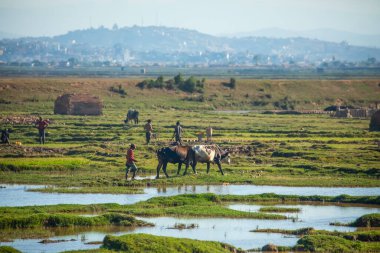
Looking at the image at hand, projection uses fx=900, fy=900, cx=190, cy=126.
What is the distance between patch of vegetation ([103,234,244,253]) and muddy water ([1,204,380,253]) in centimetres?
116

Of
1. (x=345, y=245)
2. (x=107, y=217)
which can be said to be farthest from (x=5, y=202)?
(x=345, y=245)

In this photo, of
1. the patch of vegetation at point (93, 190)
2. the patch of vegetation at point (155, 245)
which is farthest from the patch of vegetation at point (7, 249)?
the patch of vegetation at point (93, 190)

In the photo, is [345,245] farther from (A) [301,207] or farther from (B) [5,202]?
(B) [5,202]

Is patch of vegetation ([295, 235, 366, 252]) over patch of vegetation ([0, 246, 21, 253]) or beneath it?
beneath

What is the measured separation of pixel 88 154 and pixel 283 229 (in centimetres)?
1846

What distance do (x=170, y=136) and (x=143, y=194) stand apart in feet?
61.9

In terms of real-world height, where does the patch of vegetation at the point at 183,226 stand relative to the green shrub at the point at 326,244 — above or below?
below

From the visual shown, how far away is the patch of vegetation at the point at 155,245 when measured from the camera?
72.1 feet

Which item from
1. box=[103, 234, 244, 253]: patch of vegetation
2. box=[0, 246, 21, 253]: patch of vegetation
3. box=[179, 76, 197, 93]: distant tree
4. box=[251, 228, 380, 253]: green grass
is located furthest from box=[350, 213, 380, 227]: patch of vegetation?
box=[179, 76, 197, 93]: distant tree

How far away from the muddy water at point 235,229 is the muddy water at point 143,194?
3240 mm

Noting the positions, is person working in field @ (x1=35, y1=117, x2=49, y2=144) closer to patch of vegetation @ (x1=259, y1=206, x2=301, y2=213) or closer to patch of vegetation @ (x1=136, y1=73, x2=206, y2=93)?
patch of vegetation @ (x1=259, y1=206, x2=301, y2=213)

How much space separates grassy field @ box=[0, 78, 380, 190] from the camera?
36562 millimetres

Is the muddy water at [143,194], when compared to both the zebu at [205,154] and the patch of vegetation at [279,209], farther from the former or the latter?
the patch of vegetation at [279,209]

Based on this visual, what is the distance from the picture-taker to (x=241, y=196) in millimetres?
31828
